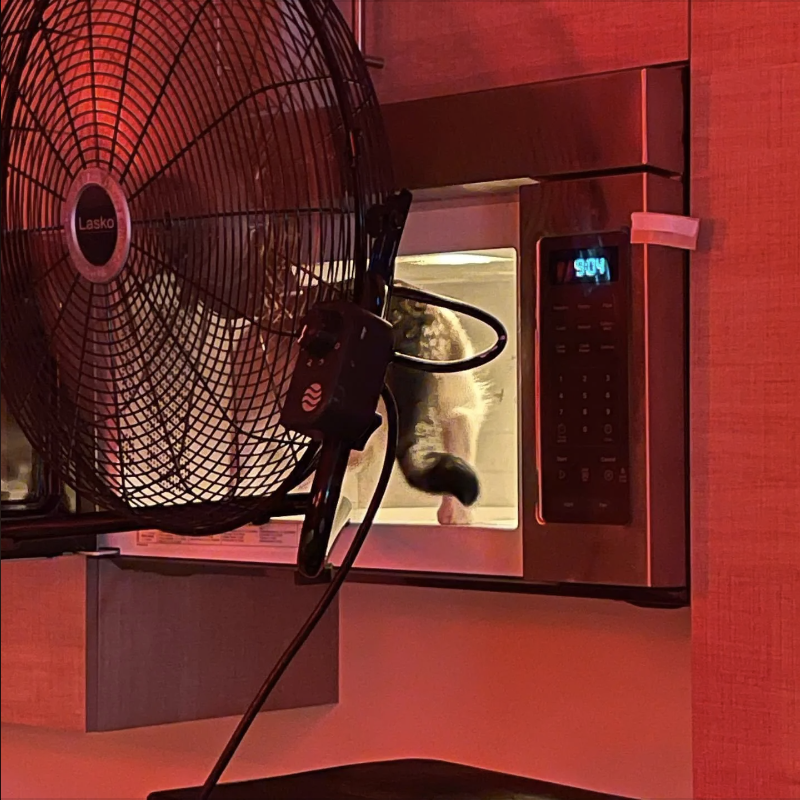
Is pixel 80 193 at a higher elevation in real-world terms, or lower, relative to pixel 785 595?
higher

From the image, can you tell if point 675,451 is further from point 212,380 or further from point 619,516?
point 212,380

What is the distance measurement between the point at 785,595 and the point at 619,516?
12 cm

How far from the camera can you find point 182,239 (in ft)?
2.89

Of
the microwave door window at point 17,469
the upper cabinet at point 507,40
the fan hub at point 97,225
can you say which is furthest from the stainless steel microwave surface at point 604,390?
the microwave door window at point 17,469

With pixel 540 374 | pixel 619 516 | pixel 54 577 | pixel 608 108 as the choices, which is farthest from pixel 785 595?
pixel 54 577

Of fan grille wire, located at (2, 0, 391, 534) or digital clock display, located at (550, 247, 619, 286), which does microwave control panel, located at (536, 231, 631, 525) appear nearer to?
digital clock display, located at (550, 247, 619, 286)

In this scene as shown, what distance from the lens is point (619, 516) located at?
934 millimetres

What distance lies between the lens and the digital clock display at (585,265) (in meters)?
0.95

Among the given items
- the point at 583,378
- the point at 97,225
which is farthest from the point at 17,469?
the point at 583,378

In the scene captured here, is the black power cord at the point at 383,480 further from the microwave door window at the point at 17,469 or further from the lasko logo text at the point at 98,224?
the microwave door window at the point at 17,469

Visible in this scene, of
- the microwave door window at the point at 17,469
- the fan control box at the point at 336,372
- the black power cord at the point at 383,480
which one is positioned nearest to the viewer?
the fan control box at the point at 336,372

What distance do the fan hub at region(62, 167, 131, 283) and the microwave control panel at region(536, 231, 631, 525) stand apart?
295mm

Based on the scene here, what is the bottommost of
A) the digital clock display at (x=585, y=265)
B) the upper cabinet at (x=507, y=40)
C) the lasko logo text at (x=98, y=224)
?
the digital clock display at (x=585, y=265)

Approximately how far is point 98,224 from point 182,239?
6 centimetres
